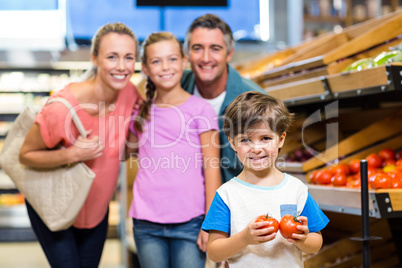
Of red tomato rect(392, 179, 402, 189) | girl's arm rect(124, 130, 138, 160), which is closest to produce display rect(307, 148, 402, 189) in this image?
red tomato rect(392, 179, 402, 189)

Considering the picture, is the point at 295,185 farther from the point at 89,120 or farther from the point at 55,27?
the point at 55,27

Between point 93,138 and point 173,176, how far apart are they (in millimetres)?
413

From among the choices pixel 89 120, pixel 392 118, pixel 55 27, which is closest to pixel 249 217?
pixel 89 120

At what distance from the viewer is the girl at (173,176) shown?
192 cm

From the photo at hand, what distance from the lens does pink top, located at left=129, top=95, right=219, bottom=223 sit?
6.33 feet

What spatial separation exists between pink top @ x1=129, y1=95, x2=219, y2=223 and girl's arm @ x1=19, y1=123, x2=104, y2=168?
0.24 meters

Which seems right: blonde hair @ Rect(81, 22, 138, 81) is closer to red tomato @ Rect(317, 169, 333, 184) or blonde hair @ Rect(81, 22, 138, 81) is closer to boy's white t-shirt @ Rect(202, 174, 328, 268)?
boy's white t-shirt @ Rect(202, 174, 328, 268)

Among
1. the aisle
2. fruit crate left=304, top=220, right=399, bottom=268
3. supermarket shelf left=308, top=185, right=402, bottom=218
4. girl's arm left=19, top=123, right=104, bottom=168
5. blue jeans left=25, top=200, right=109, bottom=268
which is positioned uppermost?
girl's arm left=19, top=123, right=104, bottom=168

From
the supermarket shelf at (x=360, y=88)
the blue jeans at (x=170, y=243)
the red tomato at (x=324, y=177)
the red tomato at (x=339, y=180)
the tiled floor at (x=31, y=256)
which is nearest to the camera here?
the blue jeans at (x=170, y=243)

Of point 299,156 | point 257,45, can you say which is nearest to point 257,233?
point 299,156

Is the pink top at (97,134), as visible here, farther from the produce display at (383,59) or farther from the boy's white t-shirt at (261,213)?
the produce display at (383,59)

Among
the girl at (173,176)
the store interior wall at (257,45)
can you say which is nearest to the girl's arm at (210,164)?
the girl at (173,176)

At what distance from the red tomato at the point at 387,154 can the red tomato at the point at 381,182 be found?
432 mm

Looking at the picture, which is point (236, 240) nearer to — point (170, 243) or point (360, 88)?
point (170, 243)
